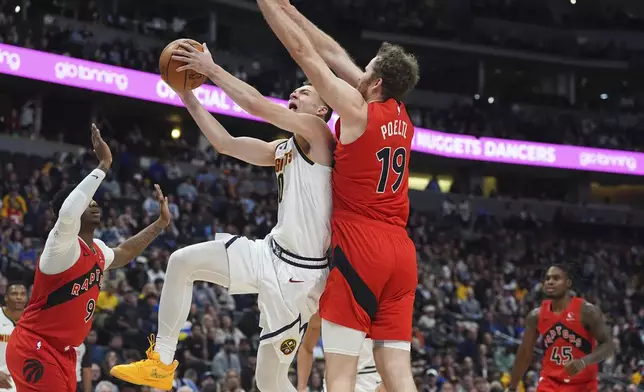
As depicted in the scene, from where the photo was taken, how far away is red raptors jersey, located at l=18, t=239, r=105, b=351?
6.09 m

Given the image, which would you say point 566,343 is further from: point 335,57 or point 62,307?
point 62,307

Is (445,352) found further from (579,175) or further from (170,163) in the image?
(579,175)

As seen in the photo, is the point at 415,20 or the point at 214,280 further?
the point at 415,20

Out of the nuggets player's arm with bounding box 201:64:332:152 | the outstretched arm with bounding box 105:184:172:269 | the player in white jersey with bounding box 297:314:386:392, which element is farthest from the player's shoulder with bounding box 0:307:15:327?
→ the nuggets player's arm with bounding box 201:64:332:152

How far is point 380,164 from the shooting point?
5.23 metres

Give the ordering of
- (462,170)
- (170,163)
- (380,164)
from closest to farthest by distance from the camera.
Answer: (380,164) < (170,163) < (462,170)

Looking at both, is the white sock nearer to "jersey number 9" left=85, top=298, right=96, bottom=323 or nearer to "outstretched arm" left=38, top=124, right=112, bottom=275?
"outstretched arm" left=38, top=124, right=112, bottom=275

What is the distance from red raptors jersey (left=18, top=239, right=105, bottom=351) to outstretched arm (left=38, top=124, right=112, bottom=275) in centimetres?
9

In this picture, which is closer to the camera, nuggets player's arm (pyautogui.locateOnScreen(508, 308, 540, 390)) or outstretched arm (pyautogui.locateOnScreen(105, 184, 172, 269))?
outstretched arm (pyautogui.locateOnScreen(105, 184, 172, 269))

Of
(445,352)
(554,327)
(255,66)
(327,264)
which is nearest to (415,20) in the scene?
(255,66)

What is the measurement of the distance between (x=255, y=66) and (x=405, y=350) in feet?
70.8

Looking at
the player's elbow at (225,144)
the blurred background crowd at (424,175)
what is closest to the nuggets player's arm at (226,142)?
the player's elbow at (225,144)

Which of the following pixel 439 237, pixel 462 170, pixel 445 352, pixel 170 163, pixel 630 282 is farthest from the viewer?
pixel 462 170

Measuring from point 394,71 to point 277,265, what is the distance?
130cm
